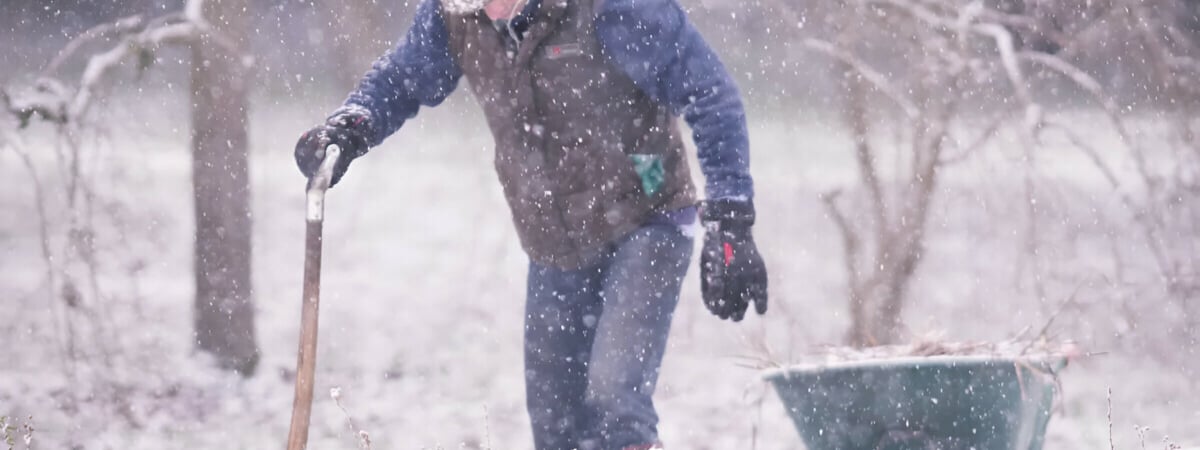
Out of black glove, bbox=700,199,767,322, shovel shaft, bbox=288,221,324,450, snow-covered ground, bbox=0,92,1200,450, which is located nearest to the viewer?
shovel shaft, bbox=288,221,324,450

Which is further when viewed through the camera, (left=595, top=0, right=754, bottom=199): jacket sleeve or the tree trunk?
the tree trunk

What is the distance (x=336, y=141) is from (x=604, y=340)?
0.84m

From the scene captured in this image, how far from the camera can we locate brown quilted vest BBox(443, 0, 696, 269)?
302cm

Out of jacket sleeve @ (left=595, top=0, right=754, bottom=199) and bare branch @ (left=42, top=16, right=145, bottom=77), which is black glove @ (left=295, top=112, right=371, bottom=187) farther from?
bare branch @ (left=42, top=16, right=145, bottom=77)

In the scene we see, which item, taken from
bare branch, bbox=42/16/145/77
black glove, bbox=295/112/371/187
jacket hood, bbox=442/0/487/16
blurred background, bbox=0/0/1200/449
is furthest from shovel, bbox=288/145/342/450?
bare branch, bbox=42/16/145/77

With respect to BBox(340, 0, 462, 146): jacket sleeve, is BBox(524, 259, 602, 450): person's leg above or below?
below

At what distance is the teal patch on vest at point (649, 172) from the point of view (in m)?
3.02

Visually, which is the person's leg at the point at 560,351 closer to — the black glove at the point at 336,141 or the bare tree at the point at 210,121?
the black glove at the point at 336,141

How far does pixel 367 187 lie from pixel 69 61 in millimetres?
6013

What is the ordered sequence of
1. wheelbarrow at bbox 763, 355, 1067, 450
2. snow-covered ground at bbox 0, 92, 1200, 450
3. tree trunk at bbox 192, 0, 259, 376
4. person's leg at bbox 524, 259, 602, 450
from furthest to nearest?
tree trunk at bbox 192, 0, 259, 376 → snow-covered ground at bbox 0, 92, 1200, 450 → wheelbarrow at bbox 763, 355, 1067, 450 → person's leg at bbox 524, 259, 602, 450

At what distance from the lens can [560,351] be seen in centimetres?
321

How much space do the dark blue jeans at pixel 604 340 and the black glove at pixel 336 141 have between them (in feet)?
1.87

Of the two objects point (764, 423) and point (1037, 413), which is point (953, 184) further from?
point (1037, 413)

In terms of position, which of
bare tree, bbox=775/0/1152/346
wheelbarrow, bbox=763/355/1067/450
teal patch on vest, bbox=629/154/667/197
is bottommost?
wheelbarrow, bbox=763/355/1067/450
